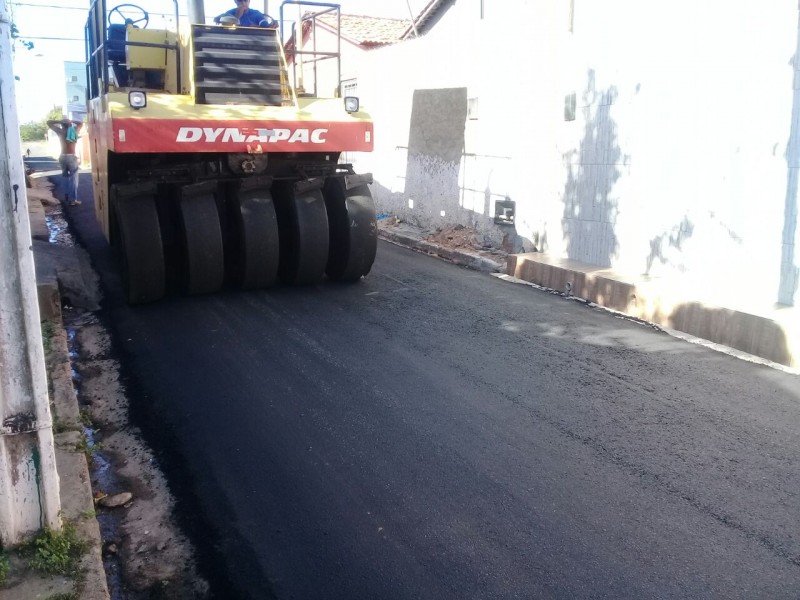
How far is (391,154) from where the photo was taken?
1496cm

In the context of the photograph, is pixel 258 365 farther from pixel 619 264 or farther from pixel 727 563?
pixel 619 264

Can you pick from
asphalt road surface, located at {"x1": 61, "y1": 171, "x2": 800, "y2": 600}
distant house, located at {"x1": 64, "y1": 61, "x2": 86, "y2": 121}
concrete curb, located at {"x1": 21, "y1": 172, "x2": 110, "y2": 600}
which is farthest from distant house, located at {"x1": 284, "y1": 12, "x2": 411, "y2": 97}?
distant house, located at {"x1": 64, "y1": 61, "x2": 86, "y2": 121}

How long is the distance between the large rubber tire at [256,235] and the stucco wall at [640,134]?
402cm

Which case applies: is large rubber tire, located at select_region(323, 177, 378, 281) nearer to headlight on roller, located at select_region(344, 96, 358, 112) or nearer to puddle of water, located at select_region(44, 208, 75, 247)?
headlight on roller, located at select_region(344, 96, 358, 112)

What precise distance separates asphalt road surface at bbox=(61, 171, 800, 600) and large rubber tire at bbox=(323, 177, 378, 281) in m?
1.33

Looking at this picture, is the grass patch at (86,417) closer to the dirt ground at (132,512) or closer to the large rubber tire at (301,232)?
the dirt ground at (132,512)

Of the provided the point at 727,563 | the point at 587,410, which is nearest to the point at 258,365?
the point at 587,410

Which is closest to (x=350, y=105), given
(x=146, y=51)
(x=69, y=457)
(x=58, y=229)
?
(x=146, y=51)

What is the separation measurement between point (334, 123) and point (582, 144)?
11.3ft

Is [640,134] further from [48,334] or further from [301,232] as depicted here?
[48,334]

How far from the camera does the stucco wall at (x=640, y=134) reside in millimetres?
7016

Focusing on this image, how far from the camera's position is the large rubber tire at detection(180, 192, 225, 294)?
7.50m

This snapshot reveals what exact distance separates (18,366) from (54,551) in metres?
0.78

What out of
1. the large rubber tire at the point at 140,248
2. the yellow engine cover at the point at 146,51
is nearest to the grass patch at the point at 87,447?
the large rubber tire at the point at 140,248
